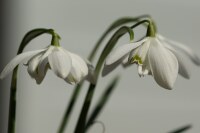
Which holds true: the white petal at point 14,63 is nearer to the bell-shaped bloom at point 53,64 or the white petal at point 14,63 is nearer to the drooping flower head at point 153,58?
the bell-shaped bloom at point 53,64

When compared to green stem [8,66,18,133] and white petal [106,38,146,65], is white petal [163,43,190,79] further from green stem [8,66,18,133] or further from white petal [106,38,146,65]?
green stem [8,66,18,133]

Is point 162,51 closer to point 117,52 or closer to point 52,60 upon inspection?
point 117,52

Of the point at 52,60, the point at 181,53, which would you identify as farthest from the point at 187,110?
the point at 52,60

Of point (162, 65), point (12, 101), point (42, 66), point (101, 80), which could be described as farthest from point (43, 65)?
point (101, 80)

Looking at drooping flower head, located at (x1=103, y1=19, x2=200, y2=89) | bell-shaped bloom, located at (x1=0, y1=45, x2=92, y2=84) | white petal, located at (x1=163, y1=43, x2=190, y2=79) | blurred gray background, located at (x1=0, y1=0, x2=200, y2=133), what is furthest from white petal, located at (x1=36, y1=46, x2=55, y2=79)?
blurred gray background, located at (x1=0, y1=0, x2=200, y2=133)

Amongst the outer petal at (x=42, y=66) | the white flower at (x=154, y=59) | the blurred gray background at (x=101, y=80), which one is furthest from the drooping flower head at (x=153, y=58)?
the blurred gray background at (x=101, y=80)

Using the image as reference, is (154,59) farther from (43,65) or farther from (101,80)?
(101,80)
